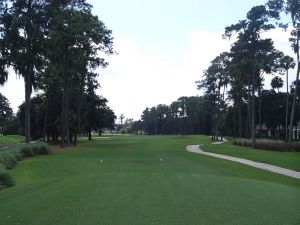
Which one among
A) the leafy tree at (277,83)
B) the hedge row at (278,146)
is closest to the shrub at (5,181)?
the hedge row at (278,146)

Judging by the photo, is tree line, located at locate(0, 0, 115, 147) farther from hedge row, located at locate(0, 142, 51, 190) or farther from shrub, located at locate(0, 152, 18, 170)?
shrub, located at locate(0, 152, 18, 170)

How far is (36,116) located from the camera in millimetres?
82812

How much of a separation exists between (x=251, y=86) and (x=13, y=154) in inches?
2243

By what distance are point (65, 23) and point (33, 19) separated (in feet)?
17.3

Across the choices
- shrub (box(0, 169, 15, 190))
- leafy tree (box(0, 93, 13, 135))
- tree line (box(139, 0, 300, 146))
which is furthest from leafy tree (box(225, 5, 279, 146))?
leafy tree (box(0, 93, 13, 135))

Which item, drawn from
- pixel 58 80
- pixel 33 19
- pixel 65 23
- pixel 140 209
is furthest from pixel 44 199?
pixel 58 80

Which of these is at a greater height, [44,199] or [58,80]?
[58,80]

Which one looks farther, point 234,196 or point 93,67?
point 93,67

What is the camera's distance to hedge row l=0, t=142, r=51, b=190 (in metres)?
17.2

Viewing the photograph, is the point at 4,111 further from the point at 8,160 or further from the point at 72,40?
the point at 8,160

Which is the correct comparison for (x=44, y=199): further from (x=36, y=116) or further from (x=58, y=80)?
(x=36, y=116)

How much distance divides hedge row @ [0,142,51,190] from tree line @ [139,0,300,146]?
30.5 metres

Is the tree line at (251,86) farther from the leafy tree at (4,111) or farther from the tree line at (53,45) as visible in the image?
the leafy tree at (4,111)

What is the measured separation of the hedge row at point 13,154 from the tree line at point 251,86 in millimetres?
30462
